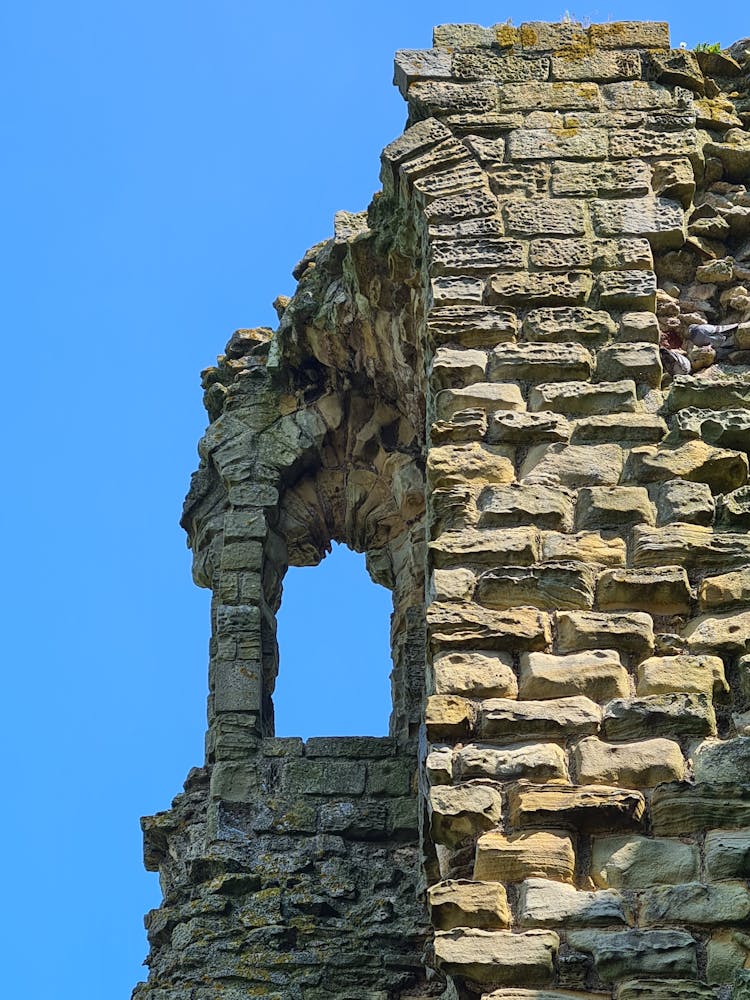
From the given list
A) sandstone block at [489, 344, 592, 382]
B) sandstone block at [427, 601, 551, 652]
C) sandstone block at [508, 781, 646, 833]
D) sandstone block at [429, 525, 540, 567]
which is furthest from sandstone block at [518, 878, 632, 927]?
sandstone block at [489, 344, 592, 382]

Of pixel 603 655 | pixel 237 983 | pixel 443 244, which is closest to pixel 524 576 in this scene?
pixel 603 655

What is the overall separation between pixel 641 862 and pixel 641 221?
2.61 m

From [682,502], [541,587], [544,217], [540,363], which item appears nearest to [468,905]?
[541,587]

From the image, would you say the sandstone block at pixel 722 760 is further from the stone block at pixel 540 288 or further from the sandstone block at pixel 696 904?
the stone block at pixel 540 288

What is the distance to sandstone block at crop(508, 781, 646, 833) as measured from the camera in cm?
526

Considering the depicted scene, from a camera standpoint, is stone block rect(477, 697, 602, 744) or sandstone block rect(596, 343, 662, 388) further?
sandstone block rect(596, 343, 662, 388)

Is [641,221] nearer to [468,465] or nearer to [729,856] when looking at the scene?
[468,465]

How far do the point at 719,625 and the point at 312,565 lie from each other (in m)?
5.74

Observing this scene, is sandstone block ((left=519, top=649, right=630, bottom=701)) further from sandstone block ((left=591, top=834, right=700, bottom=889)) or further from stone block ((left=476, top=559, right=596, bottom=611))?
sandstone block ((left=591, top=834, right=700, bottom=889))

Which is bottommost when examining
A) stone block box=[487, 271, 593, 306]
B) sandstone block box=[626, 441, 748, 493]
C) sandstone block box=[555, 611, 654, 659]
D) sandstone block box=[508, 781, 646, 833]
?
sandstone block box=[508, 781, 646, 833]

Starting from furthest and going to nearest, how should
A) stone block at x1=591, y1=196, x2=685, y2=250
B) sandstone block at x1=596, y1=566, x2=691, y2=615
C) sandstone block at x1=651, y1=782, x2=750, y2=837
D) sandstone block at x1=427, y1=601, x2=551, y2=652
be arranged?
stone block at x1=591, y1=196, x2=685, y2=250 < sandstone block at x1=596, y1=566, x2=691, y2=615 < sandstone block at x1=427, y1=601, x2=551, y2=652 < sandstone block at x1=651, y1=782, x2=750, y2=837

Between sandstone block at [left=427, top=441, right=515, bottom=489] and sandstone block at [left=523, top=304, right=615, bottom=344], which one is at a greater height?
sandstone block at [left=523, top=304, right=615, bottom=344]

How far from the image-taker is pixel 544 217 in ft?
22.2

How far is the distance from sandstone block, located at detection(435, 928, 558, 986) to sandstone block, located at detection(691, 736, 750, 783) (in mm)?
704
